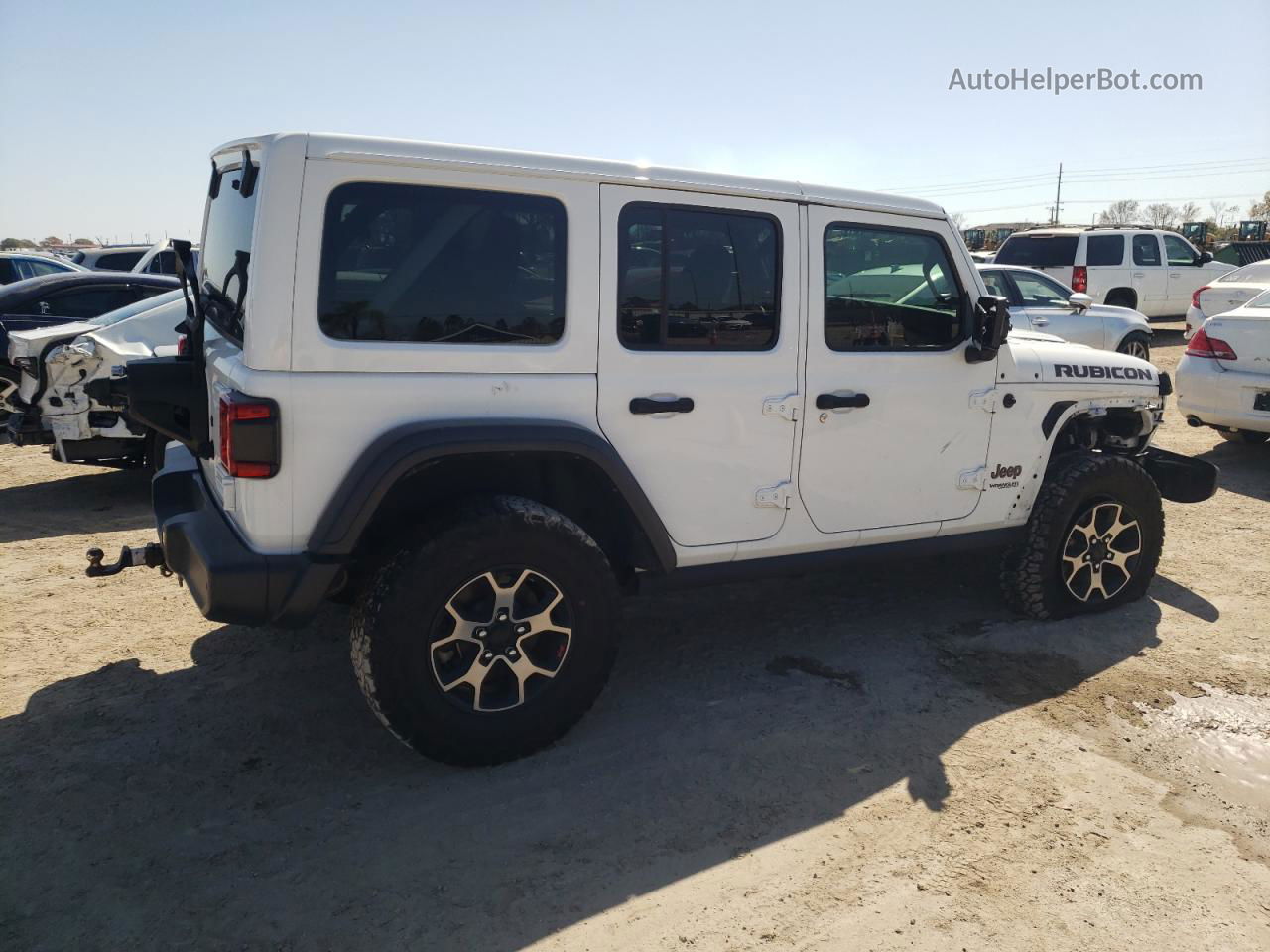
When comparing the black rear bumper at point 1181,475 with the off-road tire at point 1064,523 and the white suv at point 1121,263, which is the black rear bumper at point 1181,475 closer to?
the off-road tire at point 1064,523

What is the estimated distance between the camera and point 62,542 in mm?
5867

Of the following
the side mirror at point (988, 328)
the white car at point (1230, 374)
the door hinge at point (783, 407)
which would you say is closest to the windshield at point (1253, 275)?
the white car at point (1230, 374)

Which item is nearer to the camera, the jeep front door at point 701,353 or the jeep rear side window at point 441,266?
the jeep rear side window at point 441,266

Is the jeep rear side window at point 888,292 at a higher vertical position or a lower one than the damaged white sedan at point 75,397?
higher

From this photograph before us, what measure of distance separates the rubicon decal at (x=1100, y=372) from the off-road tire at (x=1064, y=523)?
1.32 feet

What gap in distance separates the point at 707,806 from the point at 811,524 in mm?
1293

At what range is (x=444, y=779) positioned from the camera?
3254mm

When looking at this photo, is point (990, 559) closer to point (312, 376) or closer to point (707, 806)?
point (707, 806)

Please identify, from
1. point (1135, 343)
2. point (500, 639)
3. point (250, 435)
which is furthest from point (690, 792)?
point (1135, 343)

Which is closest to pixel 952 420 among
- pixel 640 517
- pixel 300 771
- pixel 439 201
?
pixel 640 517

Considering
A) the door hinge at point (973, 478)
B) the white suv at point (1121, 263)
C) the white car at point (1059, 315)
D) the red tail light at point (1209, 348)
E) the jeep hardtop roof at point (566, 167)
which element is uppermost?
the white suv at point (1121, 263)

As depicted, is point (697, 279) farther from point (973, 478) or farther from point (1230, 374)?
point (1230, 374)

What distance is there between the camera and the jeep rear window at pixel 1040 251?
15023 mm

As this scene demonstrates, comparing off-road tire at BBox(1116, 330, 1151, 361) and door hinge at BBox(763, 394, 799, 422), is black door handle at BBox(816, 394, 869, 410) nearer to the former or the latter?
door hinge at BBox(763, 394, 799, 422)
